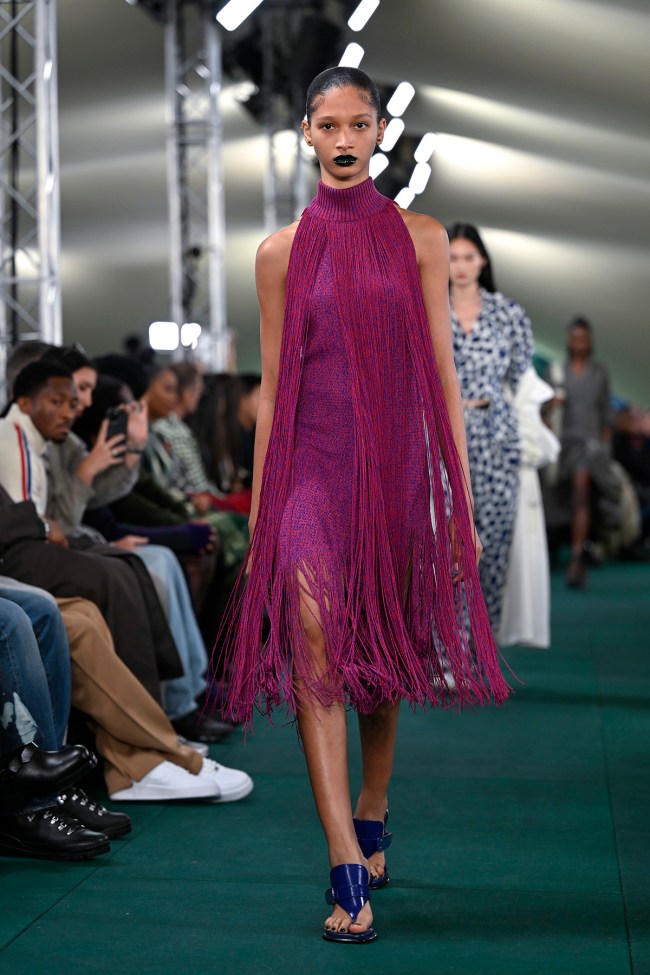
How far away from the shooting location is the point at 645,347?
13.3 metres

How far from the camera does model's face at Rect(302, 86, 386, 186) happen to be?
7.95 feet

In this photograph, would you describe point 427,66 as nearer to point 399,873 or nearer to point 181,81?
point 181,81

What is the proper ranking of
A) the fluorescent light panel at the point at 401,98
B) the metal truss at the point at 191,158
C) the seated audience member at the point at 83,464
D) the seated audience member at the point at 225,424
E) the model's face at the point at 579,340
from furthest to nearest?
the fluorescent light panel at the point at 401,98
the model's face at the point at 579,340
the metal truss at the point at 191,158
the seated audience member at the point at 225,424
the seated audience member at the point at 83,464

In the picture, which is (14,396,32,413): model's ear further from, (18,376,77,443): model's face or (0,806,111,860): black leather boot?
(0,806,111,860): black leather boot

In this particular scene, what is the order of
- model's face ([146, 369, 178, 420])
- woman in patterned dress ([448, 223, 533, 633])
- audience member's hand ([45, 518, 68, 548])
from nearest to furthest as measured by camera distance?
audience member's hand ([45, 518, 68, 548]) < woman in patterned dress ([448, 223, 533, 633]) < model's face ([146, 369, 178, 420])

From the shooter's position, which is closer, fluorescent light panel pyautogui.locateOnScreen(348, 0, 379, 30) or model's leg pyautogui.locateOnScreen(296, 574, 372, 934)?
model's leg pyautogui.locateOnScreen(296, 574, 372, 934)

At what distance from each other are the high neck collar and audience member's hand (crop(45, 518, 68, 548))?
1.34 metres

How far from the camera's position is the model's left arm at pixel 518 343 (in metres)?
4.76

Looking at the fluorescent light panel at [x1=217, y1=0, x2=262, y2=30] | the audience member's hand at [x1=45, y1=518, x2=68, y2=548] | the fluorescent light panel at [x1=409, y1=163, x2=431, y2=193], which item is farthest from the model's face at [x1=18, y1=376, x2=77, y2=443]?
the fluorescent light panel at [x1=409, y1=163, x2=431, y2=193]

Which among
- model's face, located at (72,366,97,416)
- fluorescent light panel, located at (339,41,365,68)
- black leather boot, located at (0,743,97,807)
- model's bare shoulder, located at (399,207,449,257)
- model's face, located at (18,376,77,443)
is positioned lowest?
black leather boot, located at (0,743,97,807)

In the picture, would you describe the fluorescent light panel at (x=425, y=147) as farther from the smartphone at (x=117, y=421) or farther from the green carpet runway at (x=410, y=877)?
the green carpet runway at (x=410, y=877)

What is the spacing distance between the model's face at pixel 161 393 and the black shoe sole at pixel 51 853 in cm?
278

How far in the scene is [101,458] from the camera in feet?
12.9

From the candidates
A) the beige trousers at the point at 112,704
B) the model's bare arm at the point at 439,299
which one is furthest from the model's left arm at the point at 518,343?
the model's bare arm at the point at 439,299
